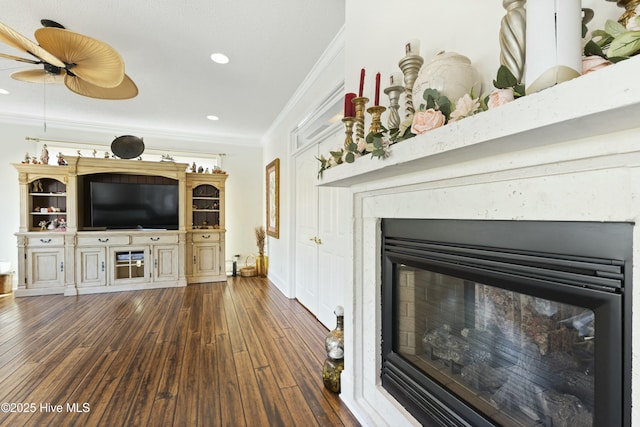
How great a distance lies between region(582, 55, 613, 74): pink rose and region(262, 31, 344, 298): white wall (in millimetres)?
2173

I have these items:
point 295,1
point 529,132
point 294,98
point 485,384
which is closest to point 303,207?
point 294,98

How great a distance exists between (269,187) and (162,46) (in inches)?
110

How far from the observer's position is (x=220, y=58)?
9.41 ft

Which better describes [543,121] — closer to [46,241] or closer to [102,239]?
[102,239]

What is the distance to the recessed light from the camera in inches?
111

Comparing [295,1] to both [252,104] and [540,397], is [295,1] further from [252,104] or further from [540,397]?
[540,397]

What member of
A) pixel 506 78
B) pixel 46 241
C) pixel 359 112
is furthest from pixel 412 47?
pixel 46 241

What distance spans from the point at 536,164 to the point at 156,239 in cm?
510

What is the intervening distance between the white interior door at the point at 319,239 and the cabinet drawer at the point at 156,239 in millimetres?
2234

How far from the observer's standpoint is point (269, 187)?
518cm

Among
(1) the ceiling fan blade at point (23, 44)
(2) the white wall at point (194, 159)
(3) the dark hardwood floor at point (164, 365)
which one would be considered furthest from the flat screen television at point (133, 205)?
(1) the ceiling fan blade at point (23, 44)

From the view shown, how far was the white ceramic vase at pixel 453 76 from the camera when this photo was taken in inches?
40.4

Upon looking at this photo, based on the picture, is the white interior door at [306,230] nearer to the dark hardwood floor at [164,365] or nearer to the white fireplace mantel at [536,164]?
the dark hardwood floor at [164,365]

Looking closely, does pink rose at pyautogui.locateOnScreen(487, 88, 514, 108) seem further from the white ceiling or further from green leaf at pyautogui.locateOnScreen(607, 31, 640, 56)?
the white ceiling
